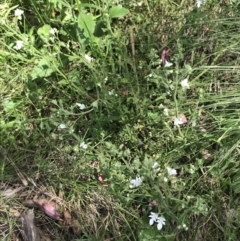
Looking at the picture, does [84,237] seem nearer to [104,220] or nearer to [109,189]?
[104,220]

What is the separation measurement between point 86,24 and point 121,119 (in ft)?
1.49

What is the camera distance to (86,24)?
2.21 meters

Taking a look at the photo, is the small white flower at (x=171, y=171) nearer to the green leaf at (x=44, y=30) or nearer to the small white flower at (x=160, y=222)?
the small white flower at (x=160, y=222)

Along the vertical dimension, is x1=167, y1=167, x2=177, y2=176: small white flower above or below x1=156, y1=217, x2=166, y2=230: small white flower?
above

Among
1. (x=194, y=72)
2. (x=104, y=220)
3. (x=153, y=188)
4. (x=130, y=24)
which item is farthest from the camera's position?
(x=130, y=24)

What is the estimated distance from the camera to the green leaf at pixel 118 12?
2.21 m

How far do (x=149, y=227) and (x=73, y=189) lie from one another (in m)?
0.37

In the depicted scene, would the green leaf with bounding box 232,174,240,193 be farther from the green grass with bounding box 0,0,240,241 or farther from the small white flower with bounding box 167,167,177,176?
the small white flower with bounding box 167,167,177,176

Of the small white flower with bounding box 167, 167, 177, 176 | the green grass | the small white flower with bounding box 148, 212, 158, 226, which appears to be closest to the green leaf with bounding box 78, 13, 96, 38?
the green grass

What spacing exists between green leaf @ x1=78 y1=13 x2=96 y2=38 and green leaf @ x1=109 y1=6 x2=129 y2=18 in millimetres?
90

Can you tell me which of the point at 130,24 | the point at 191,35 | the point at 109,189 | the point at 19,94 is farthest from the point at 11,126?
the point at 191,35

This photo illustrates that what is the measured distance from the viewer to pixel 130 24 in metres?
2.40

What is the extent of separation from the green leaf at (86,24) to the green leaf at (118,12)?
0.29 ft

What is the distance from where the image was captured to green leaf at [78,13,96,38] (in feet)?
7.23
